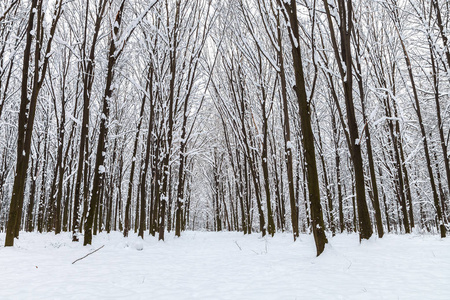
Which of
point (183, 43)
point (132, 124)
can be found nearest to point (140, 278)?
point (183, 43)

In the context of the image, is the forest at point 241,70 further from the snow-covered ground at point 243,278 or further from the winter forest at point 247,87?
the snow-covered ground at point 243,278

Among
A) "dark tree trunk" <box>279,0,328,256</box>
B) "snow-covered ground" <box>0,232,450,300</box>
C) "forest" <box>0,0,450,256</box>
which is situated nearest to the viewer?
"snow-covered ground" <box>0,232,450,300</box>

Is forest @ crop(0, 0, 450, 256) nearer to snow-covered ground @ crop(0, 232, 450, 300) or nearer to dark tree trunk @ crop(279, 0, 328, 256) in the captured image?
dark tree trunk @ crop(279, 0, 328, 256)

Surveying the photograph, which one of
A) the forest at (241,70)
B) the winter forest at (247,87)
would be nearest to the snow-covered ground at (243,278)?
the winter forest at (247,87)

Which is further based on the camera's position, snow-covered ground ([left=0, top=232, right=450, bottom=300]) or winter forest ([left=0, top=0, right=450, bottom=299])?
winter forest ([left=0, top=0, right=450, bottom=299])

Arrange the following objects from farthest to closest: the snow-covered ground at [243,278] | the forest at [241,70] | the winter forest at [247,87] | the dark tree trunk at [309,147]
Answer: the forest at [241,70]
the winter forest at [247,87]
the dark tree trunk at [309,147]
the snow-covered ground at [243,278]

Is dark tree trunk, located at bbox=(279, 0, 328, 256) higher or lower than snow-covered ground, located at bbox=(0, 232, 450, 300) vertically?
higher

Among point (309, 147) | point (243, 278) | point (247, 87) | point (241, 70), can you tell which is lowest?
point (243, 278)

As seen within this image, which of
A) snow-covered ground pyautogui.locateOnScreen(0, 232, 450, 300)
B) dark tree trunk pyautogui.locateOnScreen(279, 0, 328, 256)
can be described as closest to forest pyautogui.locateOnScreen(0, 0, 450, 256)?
dark tree trunk pyautogui.locateOnScreen(279, 0, 328, 256)

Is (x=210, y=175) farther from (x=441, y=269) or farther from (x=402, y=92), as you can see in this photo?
(x=441, y=269)

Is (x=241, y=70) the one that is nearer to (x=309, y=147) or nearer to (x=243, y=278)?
(x=309, y=147)

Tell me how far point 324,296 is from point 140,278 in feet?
6.30

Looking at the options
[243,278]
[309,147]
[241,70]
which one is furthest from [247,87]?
[243,278]

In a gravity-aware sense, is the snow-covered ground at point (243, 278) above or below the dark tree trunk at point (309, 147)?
below
